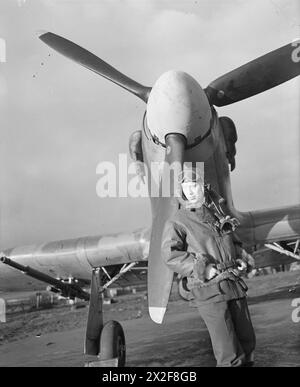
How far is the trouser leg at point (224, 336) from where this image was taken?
255 cm

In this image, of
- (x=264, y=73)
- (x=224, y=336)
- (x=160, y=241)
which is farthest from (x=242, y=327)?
(x=264, y=73)

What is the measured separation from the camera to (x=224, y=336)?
256 centimetres

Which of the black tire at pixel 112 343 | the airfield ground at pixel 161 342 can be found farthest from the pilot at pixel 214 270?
the black tire at pixel 112 343

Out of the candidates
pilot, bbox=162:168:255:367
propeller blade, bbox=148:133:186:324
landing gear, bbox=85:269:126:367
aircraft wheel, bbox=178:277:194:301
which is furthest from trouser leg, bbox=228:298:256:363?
landing gear, bbox=85:269:126:367

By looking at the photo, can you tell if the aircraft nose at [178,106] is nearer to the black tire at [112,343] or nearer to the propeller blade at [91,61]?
the propeller blade at [91,61]

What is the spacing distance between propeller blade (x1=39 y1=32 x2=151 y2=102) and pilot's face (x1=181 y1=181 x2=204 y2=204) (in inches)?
118

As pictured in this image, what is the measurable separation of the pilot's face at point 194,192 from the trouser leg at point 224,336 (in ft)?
2.04

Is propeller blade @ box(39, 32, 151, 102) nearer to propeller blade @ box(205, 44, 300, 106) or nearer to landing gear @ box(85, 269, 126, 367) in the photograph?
propeller blade @ box(205, 44, 300, 106)

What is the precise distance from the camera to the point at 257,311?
9.80 meters

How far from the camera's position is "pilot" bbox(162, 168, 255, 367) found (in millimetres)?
2570

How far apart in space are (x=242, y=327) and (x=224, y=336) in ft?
0.45

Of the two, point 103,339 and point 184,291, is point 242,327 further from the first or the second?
point 103,339

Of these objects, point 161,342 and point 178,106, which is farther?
point 161,342
